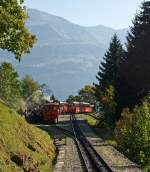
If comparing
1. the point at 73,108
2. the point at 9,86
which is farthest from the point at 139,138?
the point at 9,86

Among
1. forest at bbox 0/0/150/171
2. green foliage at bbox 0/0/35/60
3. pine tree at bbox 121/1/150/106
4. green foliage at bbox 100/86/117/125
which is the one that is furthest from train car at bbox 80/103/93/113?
green foliage at bbox 0/0/35/60

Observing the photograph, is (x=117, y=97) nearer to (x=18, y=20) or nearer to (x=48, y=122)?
(x=48, y=122)

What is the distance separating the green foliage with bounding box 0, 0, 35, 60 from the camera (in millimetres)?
28188

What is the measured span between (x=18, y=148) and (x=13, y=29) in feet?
24.8

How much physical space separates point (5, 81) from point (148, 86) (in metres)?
111

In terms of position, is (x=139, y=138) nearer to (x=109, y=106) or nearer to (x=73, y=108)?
(x=109, y=106)

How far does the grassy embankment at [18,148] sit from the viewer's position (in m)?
22.6

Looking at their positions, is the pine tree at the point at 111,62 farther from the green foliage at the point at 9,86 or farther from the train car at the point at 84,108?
the green foliage at the point at 9,86

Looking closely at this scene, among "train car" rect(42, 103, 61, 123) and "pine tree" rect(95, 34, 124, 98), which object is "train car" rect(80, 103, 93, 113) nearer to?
"pine tree" rect(95, 34, 124, 98)

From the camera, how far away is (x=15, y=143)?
25531mm

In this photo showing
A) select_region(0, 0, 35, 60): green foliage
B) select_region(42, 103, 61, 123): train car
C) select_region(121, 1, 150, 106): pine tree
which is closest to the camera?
select_region(0, 0, 35, 60): green foliage

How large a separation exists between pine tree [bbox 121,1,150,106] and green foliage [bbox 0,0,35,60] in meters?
33.4

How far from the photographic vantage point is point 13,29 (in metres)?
29.4

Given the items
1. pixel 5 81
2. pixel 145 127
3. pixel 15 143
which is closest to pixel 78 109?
pixel 5 81
